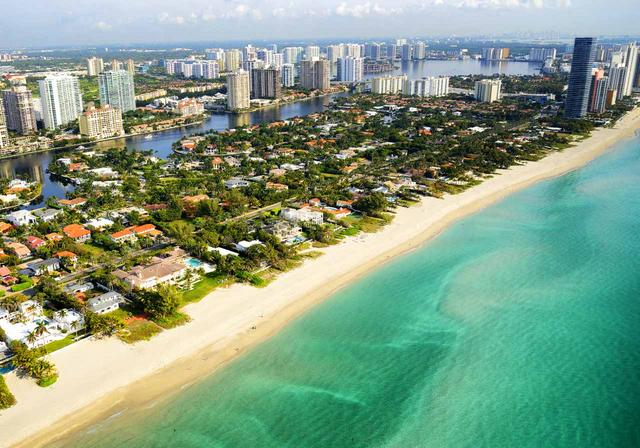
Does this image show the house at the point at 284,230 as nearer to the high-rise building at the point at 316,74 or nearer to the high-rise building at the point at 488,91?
the high-rise building at the point at 488,91

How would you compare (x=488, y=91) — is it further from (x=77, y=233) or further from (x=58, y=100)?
(x=77, y=233)

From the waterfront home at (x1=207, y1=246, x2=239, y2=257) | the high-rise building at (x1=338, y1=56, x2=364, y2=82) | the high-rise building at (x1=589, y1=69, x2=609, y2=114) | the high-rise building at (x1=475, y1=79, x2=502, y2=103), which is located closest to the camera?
the waterfront home at (x1=207, y1=246, x2=239, y2=257)

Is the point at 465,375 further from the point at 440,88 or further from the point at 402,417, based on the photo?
the point at 440,88

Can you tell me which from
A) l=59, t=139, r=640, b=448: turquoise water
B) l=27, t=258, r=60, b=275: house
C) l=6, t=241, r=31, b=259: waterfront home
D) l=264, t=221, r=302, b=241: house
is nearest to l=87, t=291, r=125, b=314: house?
l=27, t=258, r=60, b=275: house

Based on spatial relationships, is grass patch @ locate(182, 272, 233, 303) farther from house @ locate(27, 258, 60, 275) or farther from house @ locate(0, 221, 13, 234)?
house @ locate(0, 221, 13, 234)

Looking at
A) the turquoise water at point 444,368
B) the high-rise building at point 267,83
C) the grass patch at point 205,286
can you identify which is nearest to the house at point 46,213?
the grass patch at point 205,286

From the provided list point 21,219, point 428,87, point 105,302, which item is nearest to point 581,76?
point 428,87
